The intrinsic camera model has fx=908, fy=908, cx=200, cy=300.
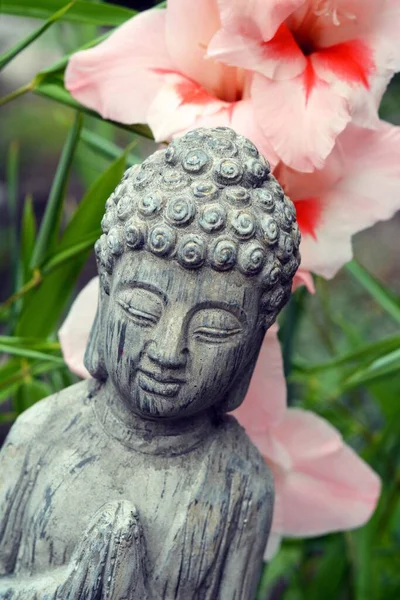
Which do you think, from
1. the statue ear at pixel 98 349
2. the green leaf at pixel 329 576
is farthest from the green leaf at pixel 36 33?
the green leaf at pixel 329 576

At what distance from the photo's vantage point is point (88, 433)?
0.68 m

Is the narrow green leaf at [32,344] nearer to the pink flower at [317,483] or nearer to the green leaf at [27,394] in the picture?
the green leaf at [27,394]

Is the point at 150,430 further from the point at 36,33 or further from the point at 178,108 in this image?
the point at 36,33

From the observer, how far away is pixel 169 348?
60 cm

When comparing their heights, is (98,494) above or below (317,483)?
above

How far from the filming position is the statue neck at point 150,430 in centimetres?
66

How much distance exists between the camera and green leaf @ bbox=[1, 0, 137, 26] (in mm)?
841

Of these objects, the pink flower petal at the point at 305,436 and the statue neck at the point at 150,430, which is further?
the pink flower petal at the point at 305,436

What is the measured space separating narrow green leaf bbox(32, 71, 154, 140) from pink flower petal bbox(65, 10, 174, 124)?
51 millimetres

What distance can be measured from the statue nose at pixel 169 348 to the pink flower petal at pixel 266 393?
151 mm

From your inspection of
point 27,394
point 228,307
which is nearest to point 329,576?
point 27,394

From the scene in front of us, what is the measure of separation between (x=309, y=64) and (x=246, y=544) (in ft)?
1.21

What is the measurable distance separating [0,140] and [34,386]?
2.28 meters

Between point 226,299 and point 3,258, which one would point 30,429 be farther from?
point 3,258
